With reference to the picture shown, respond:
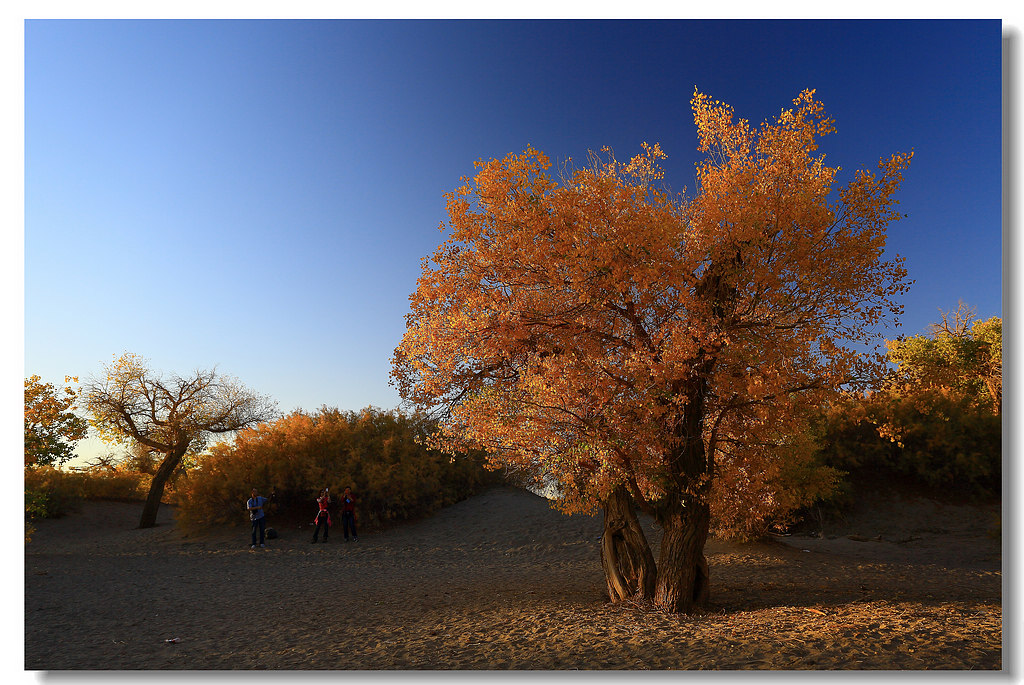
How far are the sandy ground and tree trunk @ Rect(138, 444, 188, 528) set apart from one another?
4.72m

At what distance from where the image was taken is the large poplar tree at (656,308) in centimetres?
588

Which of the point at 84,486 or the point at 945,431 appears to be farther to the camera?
the point at 84,486

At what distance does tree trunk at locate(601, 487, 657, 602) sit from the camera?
7344 mm

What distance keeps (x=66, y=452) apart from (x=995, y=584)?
57.8 feet

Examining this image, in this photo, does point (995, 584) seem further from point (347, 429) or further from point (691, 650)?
point (347, 429)

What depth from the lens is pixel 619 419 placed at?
6023mm

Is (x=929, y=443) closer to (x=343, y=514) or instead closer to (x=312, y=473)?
(x=343, y=514)

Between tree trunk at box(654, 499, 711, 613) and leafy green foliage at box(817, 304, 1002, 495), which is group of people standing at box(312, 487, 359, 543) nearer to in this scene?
tree trunk at box(654, 499, 711, 613)

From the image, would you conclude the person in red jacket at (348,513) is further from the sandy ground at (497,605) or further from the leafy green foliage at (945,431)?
the leafy green foliage at (945,431)

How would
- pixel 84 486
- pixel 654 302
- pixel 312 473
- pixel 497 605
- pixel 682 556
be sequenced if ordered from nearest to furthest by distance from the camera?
pixel 654 302
pixel 682 556
pixel 497 605
pixel 312 473
pixel 84 486

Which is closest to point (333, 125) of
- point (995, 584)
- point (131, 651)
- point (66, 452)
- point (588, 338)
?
point (588, 338)

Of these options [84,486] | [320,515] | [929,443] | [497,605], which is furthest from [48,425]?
[929,443]

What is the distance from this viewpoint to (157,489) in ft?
65.1

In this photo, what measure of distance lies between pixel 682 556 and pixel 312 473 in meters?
12.3
